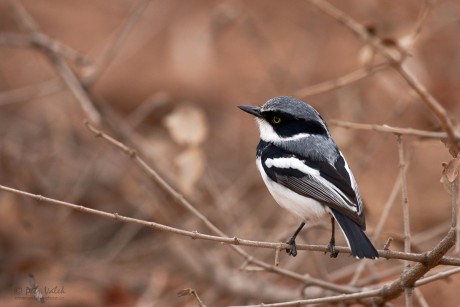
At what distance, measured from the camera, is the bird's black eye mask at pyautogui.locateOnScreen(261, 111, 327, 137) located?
4238mm

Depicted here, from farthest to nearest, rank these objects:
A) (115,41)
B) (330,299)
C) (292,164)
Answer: (115,41)
(292,164)
(330,299)

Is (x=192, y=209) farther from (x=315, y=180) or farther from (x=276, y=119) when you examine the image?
(x=276, y=119)

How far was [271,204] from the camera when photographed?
7738mm

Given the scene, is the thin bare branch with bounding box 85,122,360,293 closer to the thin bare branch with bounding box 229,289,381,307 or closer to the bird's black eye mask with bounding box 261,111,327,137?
the thin bare branch with bounding box 229,289,381,307

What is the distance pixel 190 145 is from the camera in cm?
501

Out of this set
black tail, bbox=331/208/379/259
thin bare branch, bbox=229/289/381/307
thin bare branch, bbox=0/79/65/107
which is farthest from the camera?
thin bare branch, bbox=0/79/65/107

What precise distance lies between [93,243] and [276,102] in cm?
373

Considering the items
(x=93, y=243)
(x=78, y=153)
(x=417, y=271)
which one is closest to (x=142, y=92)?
(x=78, y=153)

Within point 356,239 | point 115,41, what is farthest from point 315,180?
point 115,41

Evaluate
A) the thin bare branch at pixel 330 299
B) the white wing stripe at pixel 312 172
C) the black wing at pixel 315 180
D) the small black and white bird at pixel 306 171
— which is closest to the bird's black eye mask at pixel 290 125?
the small black and white bird at pixel 306 171

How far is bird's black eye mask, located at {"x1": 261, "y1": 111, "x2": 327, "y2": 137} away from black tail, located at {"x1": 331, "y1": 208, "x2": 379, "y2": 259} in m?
0.65

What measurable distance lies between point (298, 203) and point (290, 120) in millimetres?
580

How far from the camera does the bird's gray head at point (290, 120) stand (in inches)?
167

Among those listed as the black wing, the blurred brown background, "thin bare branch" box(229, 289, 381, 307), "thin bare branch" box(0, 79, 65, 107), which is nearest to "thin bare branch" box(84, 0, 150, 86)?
the blurred brown background
